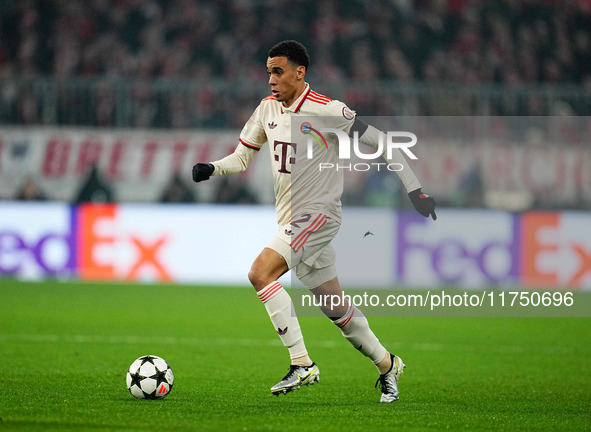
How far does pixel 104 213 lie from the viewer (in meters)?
16.3

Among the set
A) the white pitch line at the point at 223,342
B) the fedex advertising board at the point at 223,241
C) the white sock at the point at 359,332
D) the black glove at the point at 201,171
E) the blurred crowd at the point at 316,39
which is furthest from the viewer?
the blurred crowd at the point at 316,39

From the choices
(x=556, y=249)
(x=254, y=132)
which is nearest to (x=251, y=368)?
(x=254, y=132)

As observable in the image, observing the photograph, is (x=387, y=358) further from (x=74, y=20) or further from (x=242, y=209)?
(x=74, y=20)

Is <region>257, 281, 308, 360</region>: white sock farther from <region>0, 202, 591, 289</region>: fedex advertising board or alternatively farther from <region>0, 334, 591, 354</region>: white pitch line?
<region>0, 202, 591, 289</region>: fedex advertising board

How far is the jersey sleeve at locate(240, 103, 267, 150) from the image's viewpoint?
6.94 meters

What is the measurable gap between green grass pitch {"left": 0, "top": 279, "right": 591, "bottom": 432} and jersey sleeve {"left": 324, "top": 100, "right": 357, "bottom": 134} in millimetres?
1926

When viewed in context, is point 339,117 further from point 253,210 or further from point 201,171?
point 253,210

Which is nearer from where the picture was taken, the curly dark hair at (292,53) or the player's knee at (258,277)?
the player's knee at (258,277)

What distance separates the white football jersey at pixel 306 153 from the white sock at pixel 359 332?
0.70 meters

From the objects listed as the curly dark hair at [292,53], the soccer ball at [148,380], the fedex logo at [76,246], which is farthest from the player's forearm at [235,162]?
the fedex logo at [76,246]

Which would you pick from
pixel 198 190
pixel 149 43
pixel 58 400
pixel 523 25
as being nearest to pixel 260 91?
pixel 198 190

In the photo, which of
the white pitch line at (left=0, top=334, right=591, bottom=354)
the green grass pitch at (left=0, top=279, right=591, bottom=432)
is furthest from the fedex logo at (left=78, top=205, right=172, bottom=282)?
the white pitch line at (left=0, top=334, right=591, bottom=354)

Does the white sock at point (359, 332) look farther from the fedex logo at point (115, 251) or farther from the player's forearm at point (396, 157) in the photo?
the fedex logo at point (115, 251)

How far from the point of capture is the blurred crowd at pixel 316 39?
65.2ft
